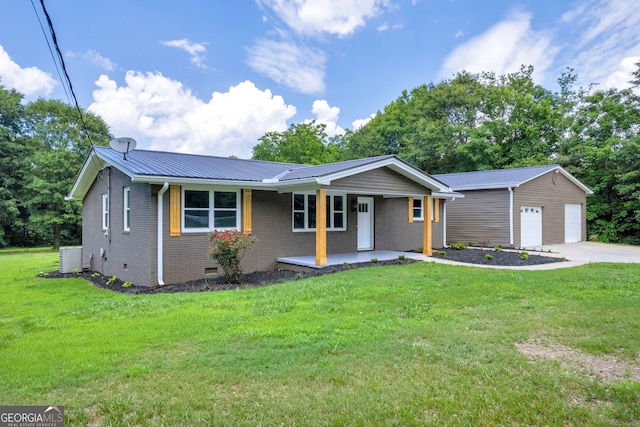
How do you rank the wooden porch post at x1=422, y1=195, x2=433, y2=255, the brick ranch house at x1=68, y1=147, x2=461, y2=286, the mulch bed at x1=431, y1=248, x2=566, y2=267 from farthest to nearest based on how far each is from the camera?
the wooden porch post at x1=422, y1=195, x2=433, y2=255, the mulch bed at x1=431, y1=248, x2=566, y2=267, the brick ranch house at x1=68, y1=147, x2=461, y2=286

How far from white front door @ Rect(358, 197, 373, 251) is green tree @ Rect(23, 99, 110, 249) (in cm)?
1880

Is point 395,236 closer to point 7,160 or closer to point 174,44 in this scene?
point 174,44

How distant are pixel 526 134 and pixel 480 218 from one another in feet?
46.0

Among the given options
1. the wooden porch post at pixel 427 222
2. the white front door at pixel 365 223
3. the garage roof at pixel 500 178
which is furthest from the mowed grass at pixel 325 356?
the garage roof at pixel 500 178

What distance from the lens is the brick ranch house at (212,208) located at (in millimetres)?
9383

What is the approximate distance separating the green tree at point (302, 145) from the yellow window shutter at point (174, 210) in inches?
1215

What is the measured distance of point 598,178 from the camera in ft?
75.2

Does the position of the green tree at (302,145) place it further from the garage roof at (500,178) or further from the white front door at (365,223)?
the white front door at (365,223)

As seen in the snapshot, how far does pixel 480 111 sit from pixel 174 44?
85.6ft

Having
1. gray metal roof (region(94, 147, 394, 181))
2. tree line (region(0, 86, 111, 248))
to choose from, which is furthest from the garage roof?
tree line (region(0, 86, 111, 248))

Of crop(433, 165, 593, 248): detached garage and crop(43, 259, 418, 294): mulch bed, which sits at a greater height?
crop(433, 165, 593, 248): detached garage

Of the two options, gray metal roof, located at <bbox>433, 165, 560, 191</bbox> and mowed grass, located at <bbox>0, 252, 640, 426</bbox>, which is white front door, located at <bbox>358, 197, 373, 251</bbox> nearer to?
gray metal roof, located at <bbox>433, 165, 560, 191</bbox>

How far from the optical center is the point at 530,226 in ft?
60.2

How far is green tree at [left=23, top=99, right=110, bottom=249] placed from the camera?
25.4 meters
